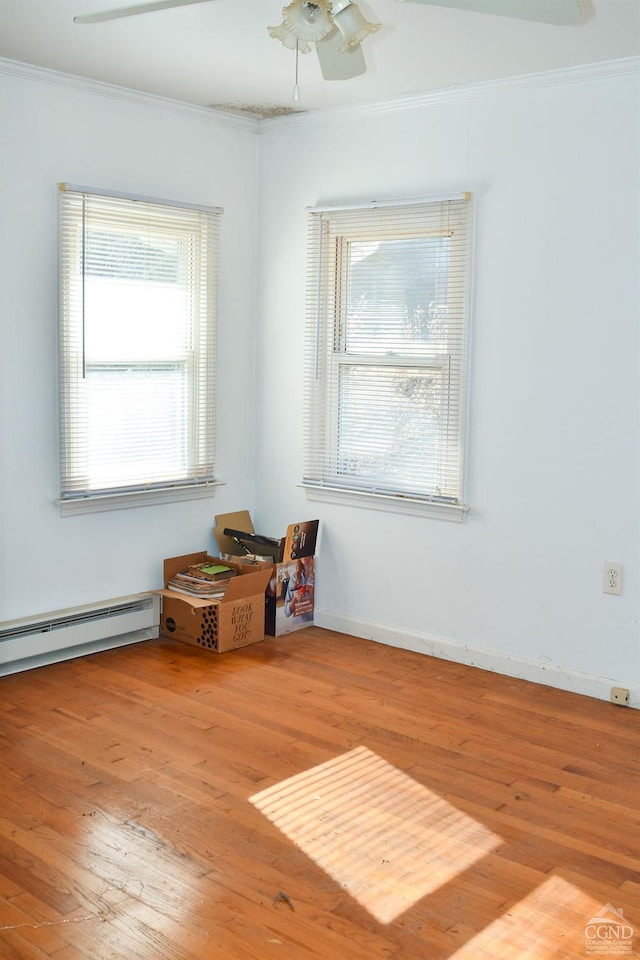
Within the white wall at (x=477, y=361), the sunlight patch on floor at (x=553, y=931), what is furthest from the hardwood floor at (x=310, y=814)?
the white wall at (x=477, y=361)

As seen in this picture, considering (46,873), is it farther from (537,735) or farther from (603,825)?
(537,735)

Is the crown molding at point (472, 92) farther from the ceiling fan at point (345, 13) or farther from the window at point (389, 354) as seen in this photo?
the ceiling fan at point (345, 13)

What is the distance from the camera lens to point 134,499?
450cm

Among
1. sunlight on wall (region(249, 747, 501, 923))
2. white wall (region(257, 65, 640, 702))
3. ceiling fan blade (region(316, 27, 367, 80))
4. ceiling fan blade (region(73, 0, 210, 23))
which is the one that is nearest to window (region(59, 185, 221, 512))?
white wall (region(257, 65, 640, 702))

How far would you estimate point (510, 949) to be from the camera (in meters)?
2.26

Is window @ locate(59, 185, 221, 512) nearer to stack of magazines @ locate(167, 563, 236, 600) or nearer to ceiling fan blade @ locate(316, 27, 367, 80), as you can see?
stack of magazines @ locate(167, 563, 236, 600)

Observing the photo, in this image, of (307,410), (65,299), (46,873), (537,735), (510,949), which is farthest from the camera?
(307,410)

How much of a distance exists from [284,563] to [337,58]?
7.98 ft

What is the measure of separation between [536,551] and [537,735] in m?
0.82

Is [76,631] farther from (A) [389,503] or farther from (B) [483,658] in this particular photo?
(B) [483,658]

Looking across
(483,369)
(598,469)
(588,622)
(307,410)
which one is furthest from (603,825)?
(307,410)

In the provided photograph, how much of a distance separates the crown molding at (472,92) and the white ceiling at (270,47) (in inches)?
1.6

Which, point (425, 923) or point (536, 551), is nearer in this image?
point (425, 923)

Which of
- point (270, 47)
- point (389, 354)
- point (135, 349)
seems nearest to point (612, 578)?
point (389, 354)
